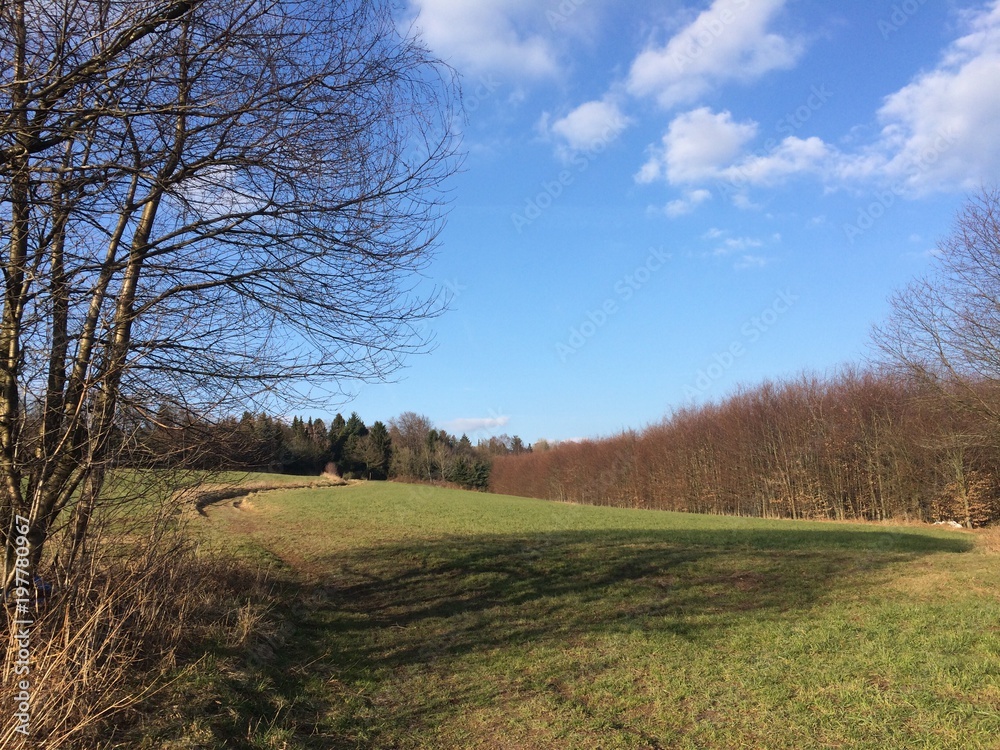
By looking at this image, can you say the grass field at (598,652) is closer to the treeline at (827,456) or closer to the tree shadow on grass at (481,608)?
the tree shadow on grass at (481,608)

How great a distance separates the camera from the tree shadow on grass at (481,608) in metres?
5.58

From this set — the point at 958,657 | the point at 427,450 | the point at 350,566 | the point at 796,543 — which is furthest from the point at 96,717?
the point at 427,450

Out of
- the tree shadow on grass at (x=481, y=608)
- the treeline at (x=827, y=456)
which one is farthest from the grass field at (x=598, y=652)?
the treeline at (x=827, y=456)

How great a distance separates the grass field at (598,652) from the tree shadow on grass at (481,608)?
39 millimetres

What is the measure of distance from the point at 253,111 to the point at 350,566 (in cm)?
954

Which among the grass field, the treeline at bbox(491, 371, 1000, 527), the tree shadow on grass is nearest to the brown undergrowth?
the grass field

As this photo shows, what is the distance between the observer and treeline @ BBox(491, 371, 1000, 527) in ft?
92.6

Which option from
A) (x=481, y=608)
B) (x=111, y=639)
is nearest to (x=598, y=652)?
(x=481, y=608)

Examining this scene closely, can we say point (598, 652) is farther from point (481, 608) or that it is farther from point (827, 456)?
point (827, 456)

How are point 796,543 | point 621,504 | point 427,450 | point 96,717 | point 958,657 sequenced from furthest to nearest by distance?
point 427,450
point 621,504
point 796,543
point 958,657
point 96,717

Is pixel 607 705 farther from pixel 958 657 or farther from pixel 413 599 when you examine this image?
pixel 413 599

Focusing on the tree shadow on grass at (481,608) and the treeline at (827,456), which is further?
the treeline at (827,456)

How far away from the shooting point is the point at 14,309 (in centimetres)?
448

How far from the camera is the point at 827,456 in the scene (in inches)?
1391
